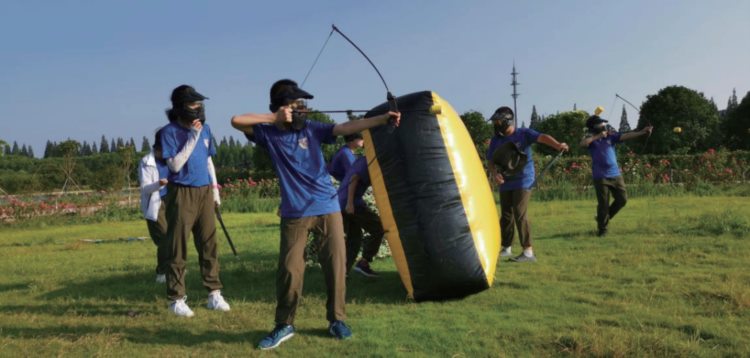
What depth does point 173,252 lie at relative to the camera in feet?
16.4

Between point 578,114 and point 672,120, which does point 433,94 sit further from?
point 578,114

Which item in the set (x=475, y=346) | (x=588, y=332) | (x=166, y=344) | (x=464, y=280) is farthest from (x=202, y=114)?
(x=588, y=332)

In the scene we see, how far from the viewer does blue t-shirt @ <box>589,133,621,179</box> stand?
27.9 ft

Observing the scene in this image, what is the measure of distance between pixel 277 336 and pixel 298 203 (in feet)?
3.17

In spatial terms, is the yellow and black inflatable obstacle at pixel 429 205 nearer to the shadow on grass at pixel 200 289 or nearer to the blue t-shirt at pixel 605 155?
the shadow on grass at pixel 200 289

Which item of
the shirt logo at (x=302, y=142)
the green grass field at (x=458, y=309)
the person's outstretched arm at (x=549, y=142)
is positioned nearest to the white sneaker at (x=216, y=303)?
the green grass field at (x=458, y=309)

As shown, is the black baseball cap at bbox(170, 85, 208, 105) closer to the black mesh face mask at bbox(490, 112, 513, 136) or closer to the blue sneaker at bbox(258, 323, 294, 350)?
the blue sneaker at bbox(258, 323, 294, 350)

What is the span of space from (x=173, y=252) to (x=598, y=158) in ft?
21.3

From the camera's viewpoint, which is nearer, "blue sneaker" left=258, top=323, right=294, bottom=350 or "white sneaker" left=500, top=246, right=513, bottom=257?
"blue sneaker" left=258, top=323, right=294, bottom=350

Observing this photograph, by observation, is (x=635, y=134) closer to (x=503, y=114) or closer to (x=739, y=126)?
(x=503, y=114)

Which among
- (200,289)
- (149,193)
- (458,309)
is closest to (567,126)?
(149,193)

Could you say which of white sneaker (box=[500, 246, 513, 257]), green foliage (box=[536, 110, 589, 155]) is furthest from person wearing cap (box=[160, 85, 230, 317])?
green foliage (box=[536, 110, 589, 155])

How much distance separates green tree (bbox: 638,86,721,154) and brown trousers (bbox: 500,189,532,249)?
3637 cm

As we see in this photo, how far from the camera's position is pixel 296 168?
404 centimetres
